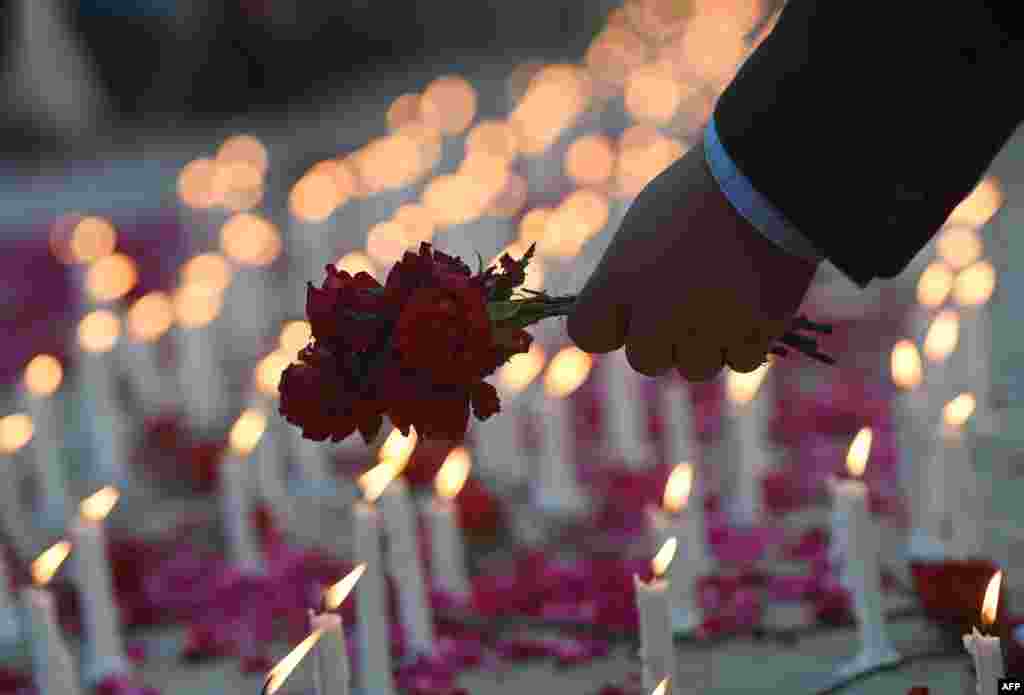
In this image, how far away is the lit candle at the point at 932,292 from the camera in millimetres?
3822

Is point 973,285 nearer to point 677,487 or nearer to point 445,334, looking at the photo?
point 677,487

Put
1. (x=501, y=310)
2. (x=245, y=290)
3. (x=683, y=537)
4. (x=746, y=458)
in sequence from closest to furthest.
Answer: (x=501, y=310) → (x=683, y=537) → (x=746, y=458) → (x=245, y=290)

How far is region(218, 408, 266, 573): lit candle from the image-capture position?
3520 mm

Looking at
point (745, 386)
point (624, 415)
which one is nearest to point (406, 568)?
point (745, 386)

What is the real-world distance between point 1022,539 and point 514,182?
357 centimetres

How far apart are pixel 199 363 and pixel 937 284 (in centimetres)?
211

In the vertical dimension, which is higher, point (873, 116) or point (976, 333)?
point (873, 116)

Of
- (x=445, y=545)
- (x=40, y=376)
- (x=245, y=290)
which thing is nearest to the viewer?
(x=445, y=545)

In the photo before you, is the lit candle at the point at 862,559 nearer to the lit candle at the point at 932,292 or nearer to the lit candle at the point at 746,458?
the lit candle at the point at 746,458

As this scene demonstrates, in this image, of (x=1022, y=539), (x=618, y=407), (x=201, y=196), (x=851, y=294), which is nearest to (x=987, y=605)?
(x=1022, y=539)

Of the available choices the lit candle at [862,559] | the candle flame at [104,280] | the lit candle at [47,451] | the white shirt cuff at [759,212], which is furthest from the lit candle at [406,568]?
the candle flame at [104,280]

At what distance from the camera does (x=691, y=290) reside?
2.15 m

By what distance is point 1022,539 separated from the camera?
337 cm

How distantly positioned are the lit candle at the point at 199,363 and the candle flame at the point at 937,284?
2043mm
